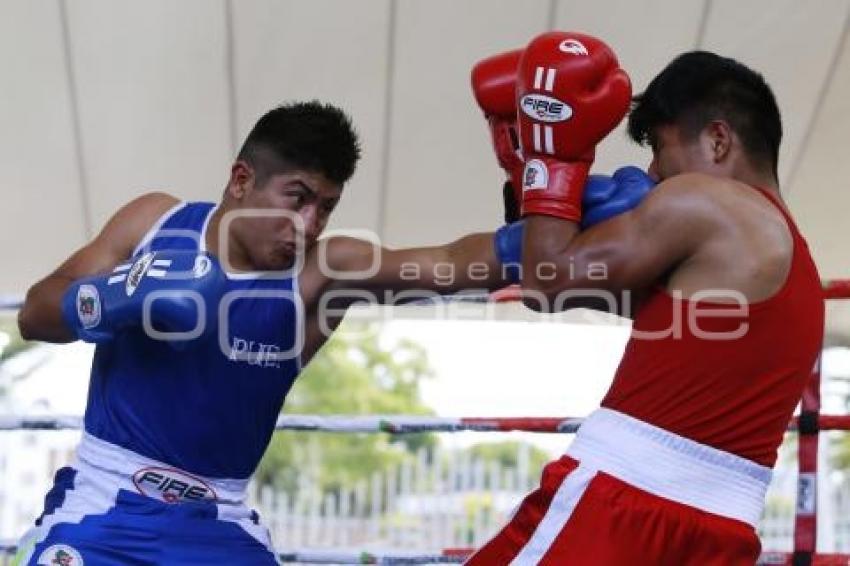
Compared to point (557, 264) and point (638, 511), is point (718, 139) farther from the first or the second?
point (638, 511)

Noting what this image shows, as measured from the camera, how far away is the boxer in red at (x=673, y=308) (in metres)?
1.89

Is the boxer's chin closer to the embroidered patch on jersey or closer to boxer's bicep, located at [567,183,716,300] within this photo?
the embroidered patch on jersey

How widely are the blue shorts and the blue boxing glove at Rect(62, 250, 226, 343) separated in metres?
0.26

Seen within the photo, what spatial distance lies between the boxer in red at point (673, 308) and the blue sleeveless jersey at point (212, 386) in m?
0.49

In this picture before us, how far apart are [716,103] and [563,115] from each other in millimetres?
225

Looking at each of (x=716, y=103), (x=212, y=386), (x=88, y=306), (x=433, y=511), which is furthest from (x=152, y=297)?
(x=433, y=511)

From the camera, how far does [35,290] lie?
239cm

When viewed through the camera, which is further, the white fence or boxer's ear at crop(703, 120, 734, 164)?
the white fence

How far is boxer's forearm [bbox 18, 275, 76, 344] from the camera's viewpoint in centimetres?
231

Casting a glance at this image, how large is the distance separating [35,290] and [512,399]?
Result: 342 inches

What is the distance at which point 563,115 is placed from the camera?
1.97 meters

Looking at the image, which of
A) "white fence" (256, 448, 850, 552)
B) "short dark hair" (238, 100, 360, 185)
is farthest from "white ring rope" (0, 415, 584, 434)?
"white fence" (256, 448, 850, 552)

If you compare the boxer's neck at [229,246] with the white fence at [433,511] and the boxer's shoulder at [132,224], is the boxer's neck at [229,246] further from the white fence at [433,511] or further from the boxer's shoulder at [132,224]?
the white fence at [433,511]

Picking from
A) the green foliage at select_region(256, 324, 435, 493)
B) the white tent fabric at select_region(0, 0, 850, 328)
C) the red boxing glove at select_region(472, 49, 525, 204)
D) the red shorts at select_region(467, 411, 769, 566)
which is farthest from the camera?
the green foliage at select_region(256, 324, 435, 493)
